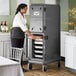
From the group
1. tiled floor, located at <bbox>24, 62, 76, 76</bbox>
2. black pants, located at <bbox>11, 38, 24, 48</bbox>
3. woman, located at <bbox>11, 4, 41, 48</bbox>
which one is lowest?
tiled floor, located at <bbox>24, 62, 76, 76</bbox>

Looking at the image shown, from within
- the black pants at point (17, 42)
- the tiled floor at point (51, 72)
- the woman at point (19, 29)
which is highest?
the woman at point (19, 29)

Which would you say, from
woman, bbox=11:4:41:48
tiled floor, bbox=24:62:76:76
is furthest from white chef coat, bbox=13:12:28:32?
tiled floor, bbox=24:62:76:76

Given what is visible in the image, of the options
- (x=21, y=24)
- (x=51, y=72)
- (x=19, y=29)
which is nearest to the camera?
(x=21, y=24)

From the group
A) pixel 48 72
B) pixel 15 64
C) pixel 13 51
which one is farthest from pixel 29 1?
pixel 15 64

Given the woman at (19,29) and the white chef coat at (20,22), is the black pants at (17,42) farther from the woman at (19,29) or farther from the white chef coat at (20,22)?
the white chef coat at (20,22)

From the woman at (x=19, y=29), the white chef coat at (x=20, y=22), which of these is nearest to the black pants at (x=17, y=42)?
the woman at (x=19, y=29)

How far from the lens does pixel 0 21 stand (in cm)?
705

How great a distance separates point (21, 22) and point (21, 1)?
1660 mm

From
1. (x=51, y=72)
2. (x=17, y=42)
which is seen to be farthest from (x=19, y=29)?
(x=51, y=72)

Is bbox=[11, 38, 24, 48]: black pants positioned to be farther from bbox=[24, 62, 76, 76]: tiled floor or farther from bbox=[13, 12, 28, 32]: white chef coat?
bbox=[24, 62, 76, 76]: tiled floor

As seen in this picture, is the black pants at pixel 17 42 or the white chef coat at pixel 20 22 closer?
the white chef coat at pixel 20 22

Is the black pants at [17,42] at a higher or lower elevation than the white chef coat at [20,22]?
lower

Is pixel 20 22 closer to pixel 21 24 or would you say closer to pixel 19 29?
pixel 21 24

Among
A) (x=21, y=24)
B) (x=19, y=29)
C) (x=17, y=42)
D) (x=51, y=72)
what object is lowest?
(x=51, y=72)
